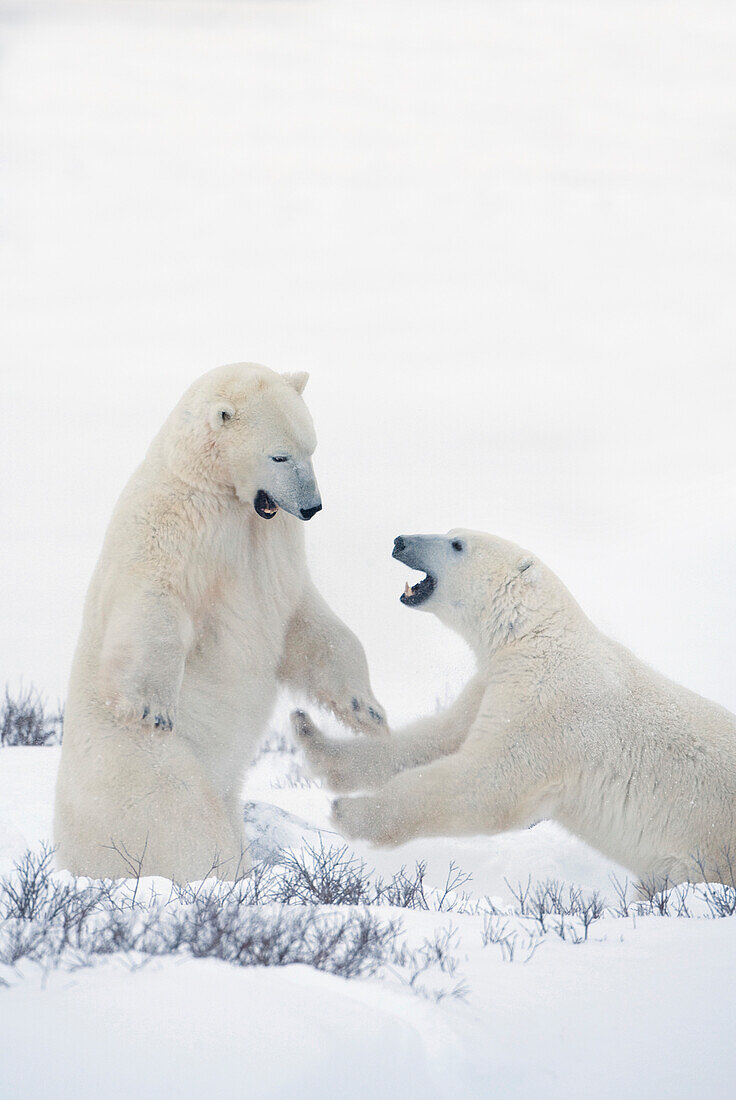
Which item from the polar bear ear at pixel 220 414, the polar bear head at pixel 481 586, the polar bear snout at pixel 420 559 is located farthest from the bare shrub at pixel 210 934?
the polar bear snout at pixel 420 559

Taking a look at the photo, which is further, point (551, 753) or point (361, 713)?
point (361, 713)

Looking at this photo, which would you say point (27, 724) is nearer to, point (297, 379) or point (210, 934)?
point (297, 379)

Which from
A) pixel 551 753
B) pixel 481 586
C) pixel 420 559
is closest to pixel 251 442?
pixel 420 559

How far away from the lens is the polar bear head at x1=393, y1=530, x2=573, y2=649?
3713mm

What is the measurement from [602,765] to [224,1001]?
2.07m

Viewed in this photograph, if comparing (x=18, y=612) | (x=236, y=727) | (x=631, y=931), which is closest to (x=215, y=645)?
(x=236, y=727)

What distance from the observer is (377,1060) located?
1.50m

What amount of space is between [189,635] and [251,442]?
0.61 metres

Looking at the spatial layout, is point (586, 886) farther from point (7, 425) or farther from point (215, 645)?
point (7, 425)

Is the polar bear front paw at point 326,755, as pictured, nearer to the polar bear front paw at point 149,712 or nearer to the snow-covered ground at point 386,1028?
the polar bear front paw at point 149,712

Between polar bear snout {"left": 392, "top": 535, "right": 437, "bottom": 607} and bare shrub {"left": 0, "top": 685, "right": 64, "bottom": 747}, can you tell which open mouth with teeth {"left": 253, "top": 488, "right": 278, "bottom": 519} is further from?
bare shrub {"left": 0, "top": 685, "right": 64, "bottom": 747}

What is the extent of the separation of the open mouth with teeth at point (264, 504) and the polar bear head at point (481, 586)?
33.1 inches

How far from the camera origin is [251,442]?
3.08 metres

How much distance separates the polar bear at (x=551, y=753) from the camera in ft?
10.8
